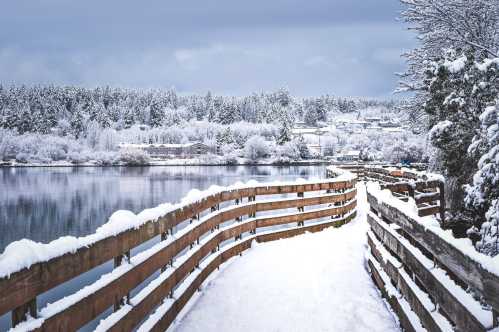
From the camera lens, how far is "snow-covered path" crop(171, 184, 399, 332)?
16.3 feet

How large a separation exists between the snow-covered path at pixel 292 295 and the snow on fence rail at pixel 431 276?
0.35 m

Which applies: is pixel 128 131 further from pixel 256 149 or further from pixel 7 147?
pixel 256 149

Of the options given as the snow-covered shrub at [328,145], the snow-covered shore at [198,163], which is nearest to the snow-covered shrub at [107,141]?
the snow-covered shore at [198,163]

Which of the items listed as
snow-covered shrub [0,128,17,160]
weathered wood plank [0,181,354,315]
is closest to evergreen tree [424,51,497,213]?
weathered wood plank [0,181,354,315]

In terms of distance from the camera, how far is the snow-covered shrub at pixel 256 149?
122688 mm

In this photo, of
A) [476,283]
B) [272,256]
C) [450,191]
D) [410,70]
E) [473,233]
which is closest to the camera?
[476,283]

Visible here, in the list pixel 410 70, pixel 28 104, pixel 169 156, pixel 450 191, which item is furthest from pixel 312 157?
pixel 450 191

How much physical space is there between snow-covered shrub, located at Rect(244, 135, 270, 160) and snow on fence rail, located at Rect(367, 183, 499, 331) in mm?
115810

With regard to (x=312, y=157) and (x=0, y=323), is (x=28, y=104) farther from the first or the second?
Answer: (x=0, y=323)

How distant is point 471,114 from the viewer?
9.89m

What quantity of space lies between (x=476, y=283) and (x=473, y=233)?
5.29 metres

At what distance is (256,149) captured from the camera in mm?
122688

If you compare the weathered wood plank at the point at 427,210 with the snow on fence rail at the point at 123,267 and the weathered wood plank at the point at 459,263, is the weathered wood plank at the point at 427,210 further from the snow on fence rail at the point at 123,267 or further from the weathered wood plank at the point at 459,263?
the weathered wood plank at the point at 459,263

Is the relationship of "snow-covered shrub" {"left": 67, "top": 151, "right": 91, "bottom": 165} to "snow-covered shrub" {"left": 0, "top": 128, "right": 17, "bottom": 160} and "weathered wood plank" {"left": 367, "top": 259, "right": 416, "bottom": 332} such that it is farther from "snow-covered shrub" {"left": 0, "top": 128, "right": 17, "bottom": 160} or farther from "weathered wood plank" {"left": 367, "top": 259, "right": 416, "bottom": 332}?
"weathered wood plank" {"left": 367, "top": 259, "right": 416, "bottom": 332}
